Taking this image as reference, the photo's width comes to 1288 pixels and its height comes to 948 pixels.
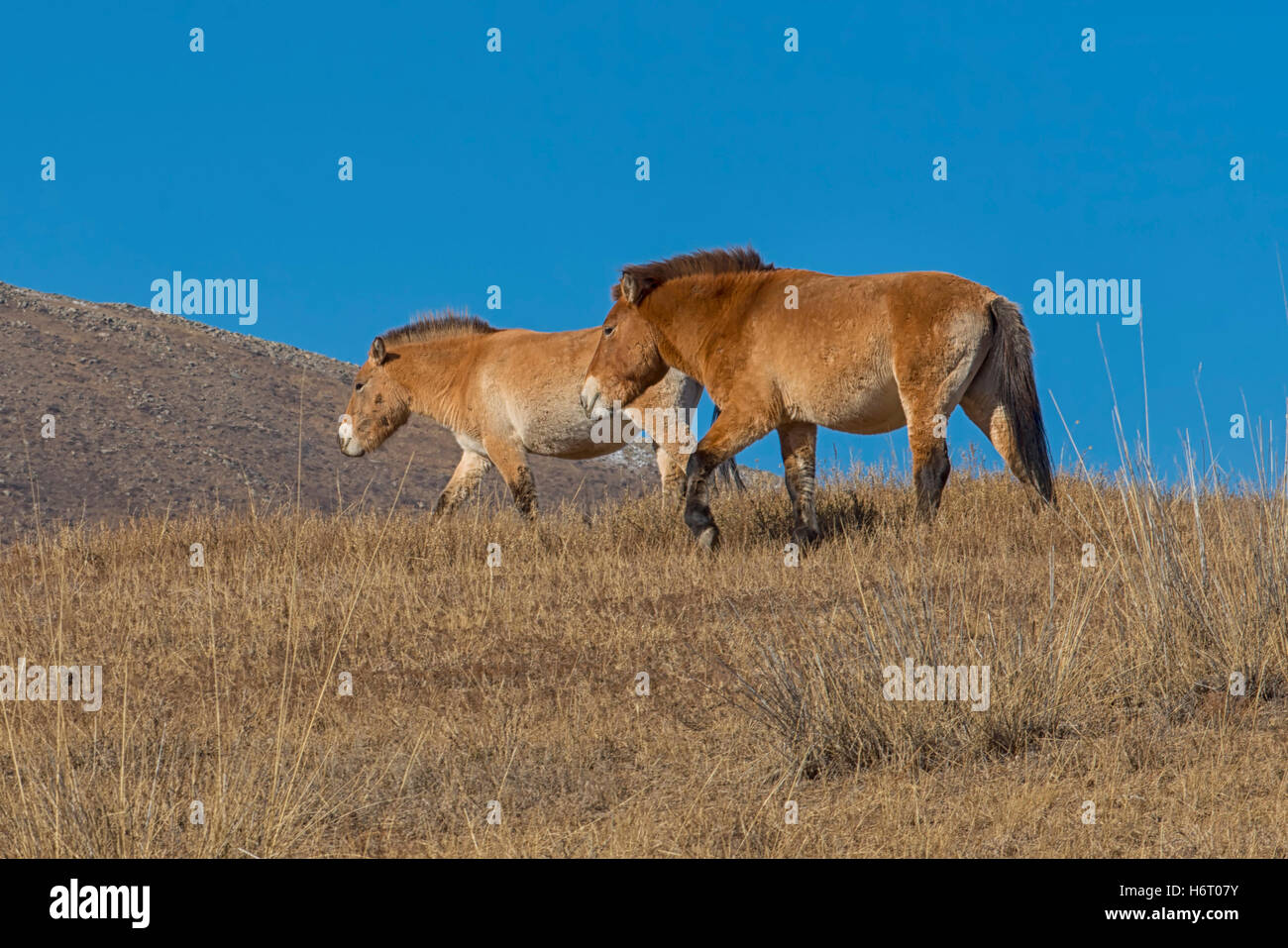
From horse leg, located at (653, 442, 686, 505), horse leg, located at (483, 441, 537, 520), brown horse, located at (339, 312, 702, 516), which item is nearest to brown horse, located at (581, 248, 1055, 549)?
brown horse, located at (339, 312, 702, 516)

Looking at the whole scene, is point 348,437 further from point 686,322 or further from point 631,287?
point 686,322

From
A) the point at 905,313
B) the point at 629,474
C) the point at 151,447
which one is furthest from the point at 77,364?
the point at 905,313

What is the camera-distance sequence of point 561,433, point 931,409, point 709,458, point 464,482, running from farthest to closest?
point 464,482 < point 561,433 < point 709,458 < point 931,409

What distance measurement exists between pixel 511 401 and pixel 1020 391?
6097mm

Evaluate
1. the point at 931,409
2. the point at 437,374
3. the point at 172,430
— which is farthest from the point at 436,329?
the point at 172,430

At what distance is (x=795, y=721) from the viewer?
22.8 feet

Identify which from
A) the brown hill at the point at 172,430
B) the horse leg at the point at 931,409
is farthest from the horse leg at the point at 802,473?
the brown hill at the point at 172,430

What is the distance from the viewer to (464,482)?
1586cm

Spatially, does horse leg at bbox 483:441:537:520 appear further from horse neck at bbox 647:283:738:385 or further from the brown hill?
the brown hill

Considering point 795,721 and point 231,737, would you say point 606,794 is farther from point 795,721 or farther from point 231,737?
point 231,737

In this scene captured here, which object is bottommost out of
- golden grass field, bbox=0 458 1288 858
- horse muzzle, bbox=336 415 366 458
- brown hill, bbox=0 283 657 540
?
golden grass field, bbox=0 458 1288 858

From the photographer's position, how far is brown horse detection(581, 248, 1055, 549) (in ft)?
38.3

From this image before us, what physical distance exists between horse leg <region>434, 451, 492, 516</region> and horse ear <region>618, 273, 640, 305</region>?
3.27 meters

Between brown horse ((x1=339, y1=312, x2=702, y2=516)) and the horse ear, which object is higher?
the horse ear
